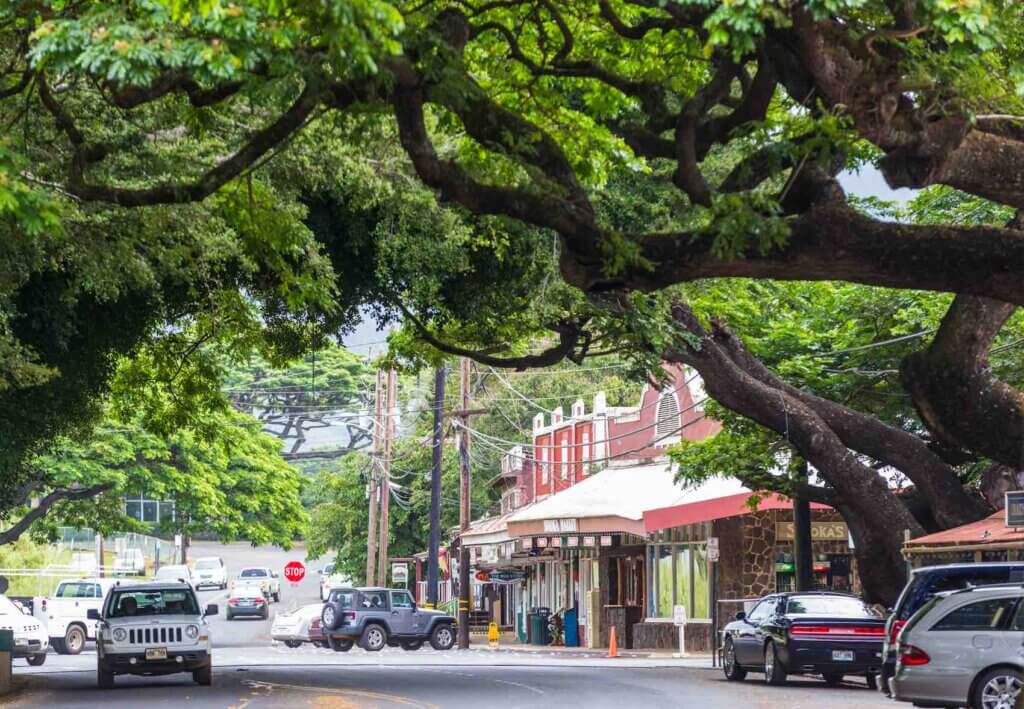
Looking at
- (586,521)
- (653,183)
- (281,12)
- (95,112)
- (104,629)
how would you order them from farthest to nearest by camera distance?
(586,521)
(104,629)
(653,183)
(95,112)
(281,12)

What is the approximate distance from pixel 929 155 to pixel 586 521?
95.7 ft

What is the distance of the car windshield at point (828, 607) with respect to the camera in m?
25.4

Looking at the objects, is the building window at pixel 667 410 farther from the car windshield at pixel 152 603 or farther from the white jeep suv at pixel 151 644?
the white jeep suv at pixel 151 644

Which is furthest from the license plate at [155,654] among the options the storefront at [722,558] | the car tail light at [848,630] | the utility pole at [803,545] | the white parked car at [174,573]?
the white parked car at [174,573]

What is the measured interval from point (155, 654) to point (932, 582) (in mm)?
12456

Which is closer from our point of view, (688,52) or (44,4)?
(44,4)

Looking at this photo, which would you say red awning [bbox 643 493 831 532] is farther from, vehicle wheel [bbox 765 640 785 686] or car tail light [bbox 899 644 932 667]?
car tail light [bbox 899 644 932 667]

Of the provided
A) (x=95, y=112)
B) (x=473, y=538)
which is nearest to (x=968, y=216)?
(x=95, y=112)

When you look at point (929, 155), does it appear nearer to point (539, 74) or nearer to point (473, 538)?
Answer: point (539, 74)

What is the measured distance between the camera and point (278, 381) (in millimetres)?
98750

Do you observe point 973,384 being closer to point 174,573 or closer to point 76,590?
point 76,590

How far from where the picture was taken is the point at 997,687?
17.0 metres

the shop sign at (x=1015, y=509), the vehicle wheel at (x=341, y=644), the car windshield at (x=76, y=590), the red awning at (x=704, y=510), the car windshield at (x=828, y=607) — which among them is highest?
the red awning at (x=704, y=510)

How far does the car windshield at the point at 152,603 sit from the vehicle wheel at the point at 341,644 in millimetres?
16133
